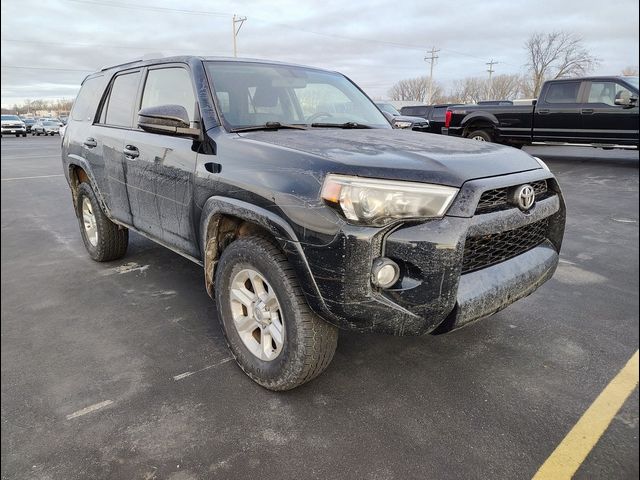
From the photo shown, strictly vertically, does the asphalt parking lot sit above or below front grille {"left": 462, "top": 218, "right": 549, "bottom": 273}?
below

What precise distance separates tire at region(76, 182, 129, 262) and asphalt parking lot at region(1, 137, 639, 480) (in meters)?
0.53

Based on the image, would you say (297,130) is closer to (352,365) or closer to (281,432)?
(352,365)

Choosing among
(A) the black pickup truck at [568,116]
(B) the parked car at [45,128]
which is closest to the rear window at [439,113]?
(A) the black pickup truck at [568,116]

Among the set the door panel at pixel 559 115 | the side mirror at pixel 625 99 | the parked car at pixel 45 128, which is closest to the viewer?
the side mirror at pixel 625 99

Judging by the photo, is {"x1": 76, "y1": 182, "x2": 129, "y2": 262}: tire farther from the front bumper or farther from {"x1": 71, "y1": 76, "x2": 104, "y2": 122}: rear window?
the front bumper

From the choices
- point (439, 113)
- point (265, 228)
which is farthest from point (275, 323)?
point (439, 113)

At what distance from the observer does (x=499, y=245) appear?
2389 millimetres

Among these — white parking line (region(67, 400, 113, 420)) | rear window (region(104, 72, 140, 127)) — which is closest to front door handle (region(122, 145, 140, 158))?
rear window (region(104, 72, 140, 127))

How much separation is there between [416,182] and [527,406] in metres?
1.42

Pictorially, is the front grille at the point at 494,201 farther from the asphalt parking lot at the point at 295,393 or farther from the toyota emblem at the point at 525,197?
the asphalt parking lot at the point at 295,393

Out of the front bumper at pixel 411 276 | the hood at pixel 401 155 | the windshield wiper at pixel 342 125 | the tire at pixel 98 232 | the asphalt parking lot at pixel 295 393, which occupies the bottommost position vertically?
the asphalt parking lot at pixel 295 393

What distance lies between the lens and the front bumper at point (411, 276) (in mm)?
1985

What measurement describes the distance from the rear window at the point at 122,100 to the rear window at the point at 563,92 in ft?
35.4

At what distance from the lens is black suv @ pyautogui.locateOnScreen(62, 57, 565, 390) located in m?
2.01
